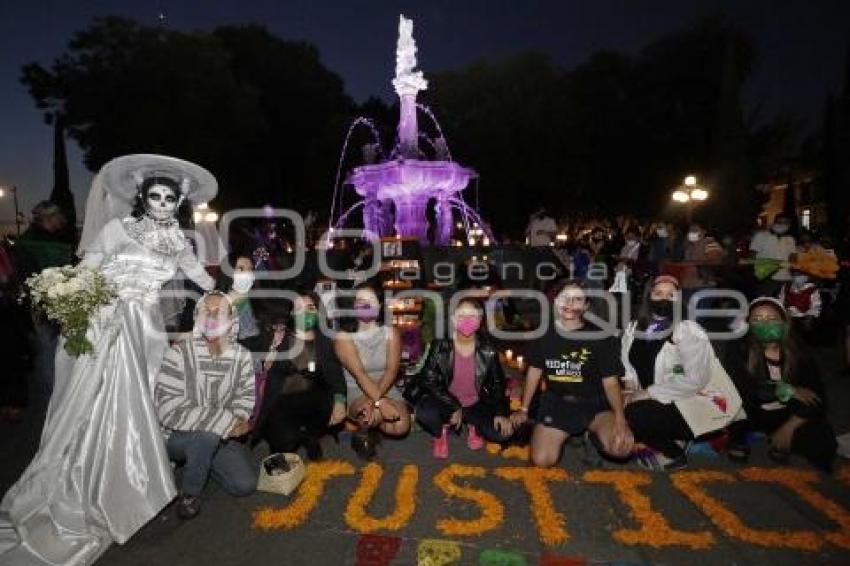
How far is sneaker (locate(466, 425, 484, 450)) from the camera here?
18.7ft

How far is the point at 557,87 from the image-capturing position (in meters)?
32.7

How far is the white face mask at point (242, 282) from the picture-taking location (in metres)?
6.77

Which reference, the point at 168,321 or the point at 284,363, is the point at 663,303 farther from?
the point at 168,321

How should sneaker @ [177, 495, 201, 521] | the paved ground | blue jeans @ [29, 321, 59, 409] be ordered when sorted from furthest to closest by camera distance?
blue jeans @ [29, 321, 59, 409]
sneaker @ [177, 495, 201, 521]
the paved ground

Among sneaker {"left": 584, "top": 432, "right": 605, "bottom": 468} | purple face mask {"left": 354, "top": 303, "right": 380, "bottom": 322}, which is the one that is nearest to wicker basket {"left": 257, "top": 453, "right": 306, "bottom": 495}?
purple face mask {"left": 354, "top": 303, "right": 380, "bottom": 322}

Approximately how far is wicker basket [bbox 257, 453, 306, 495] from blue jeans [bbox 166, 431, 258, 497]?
9 cm

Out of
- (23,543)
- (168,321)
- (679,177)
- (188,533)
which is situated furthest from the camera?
(679,177)

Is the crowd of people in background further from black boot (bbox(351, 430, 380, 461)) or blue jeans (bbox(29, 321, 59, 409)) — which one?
blue jeans (bbox(29, 321, 59, 409))

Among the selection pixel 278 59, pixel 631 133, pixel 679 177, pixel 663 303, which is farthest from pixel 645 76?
pixel 663 303

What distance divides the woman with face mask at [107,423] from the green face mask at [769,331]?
470cm

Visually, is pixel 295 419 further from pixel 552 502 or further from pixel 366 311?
pixel 552 502

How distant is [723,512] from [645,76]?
104 feet

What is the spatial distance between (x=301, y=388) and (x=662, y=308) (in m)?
3.17

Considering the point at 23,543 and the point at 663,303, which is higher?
the point at 663,303
